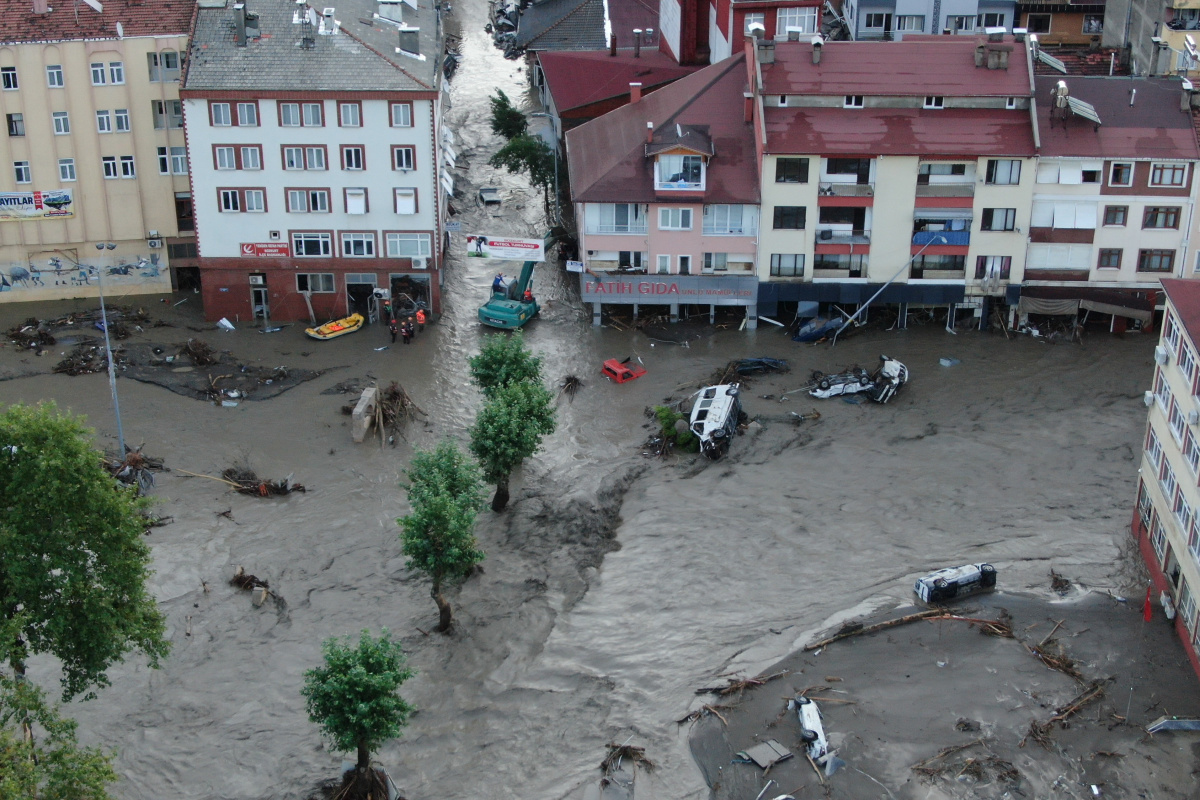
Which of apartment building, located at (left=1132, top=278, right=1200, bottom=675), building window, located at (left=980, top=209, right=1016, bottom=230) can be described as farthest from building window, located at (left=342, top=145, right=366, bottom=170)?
apartment building, located at (left=1132, top=278, right=1200, bottom=675)

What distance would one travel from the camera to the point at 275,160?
68500mm

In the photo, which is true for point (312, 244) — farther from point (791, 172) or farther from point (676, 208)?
point (791, 172)

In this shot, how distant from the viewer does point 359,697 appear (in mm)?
38031

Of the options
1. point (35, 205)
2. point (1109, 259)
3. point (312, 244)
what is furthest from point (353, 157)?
point (1109, 259)

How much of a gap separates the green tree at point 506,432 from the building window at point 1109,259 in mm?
30535

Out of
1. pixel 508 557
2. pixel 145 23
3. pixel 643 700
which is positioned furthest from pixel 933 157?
pixel 145 23

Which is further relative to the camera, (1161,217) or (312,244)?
(312,244)

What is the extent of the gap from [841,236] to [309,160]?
1063 inches

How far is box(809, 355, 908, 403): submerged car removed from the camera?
62312 mm

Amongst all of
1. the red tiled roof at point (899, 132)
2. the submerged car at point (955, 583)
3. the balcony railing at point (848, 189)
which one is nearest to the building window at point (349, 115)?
the red tiled roof at point (899, 132)

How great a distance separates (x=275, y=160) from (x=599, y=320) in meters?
18.3

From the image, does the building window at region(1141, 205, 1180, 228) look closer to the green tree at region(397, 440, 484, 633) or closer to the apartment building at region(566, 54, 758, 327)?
the apartment building at region(566, 54, 758, 327)

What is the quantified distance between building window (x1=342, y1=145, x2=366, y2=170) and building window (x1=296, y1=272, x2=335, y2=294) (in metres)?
5.84

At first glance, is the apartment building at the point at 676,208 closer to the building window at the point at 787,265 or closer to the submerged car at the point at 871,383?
the building window at the point at 787,265
